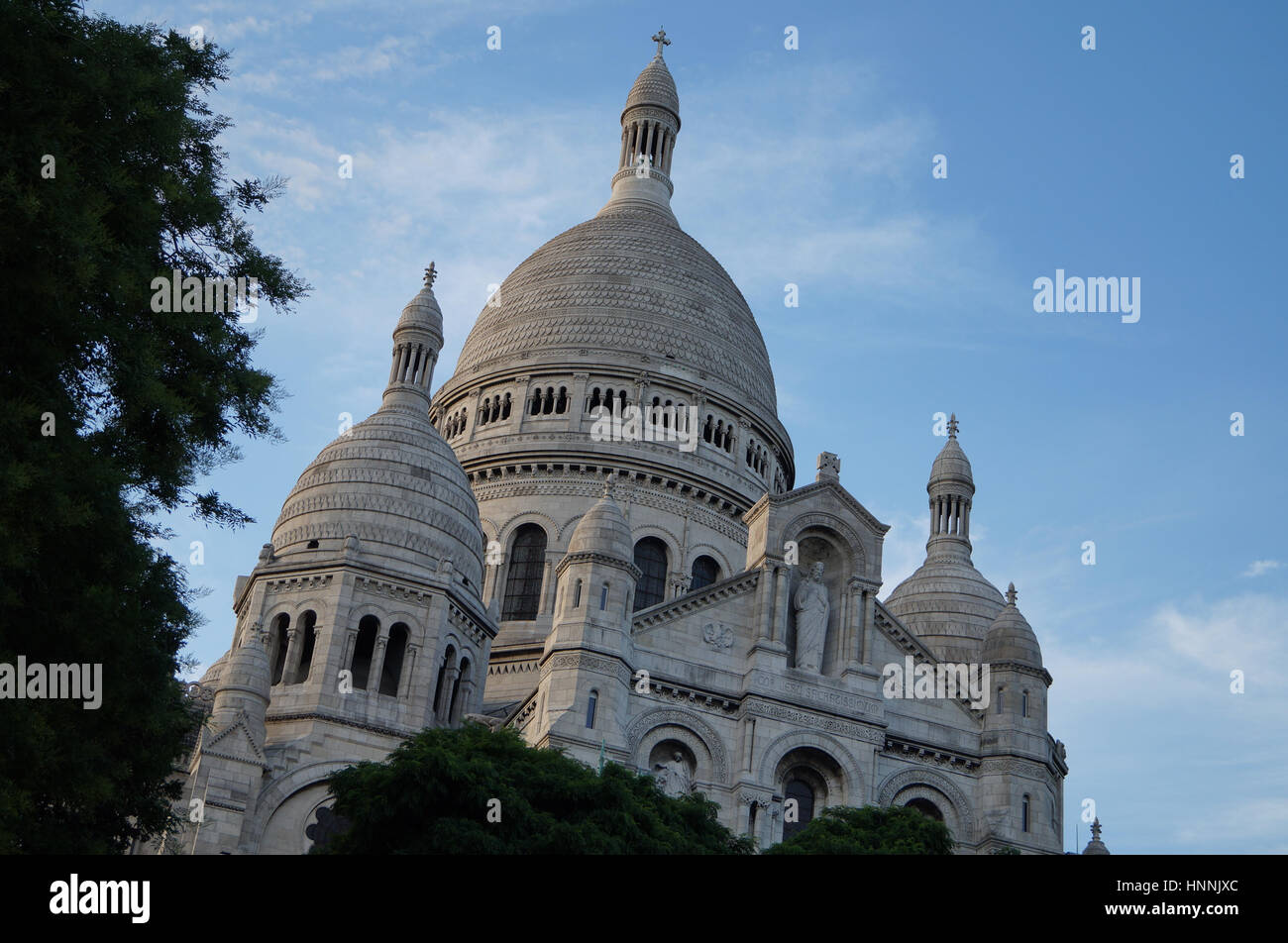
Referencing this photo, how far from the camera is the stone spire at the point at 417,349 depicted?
4888 centimetres

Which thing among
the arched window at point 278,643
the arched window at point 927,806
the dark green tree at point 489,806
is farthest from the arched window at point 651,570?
the dark green tree at point 489,806

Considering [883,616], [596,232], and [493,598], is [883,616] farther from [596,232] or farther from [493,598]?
[596,232]

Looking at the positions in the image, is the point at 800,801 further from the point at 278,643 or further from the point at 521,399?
the point at 521,399

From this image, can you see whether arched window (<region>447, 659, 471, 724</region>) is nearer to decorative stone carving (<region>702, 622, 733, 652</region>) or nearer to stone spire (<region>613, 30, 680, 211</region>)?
decorative stone carving (<region>702, 622, 733, 652</region>)

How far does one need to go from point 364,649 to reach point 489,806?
1620cm

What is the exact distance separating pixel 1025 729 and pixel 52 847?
26868mm

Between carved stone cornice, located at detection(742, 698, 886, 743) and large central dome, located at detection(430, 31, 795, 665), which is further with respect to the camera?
large central dome, located at detection(430, 31, 795, 665)

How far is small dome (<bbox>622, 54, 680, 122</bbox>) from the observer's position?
72125mm

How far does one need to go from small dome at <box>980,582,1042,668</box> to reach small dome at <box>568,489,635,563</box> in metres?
9.30

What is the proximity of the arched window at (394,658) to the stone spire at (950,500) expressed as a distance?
20662 mm

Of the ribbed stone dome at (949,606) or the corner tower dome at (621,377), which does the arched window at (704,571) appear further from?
the ribbed stone dome at (949,606)

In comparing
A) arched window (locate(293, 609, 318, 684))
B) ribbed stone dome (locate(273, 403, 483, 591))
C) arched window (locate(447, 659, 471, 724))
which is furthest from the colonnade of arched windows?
arched window (locate(447, 659, 471, 724))

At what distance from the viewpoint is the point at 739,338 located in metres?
62.6
